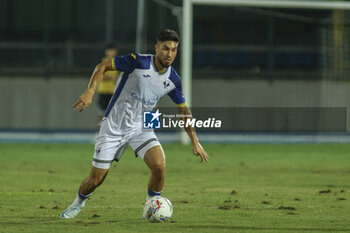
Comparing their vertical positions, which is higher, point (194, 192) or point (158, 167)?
point (158, 167)

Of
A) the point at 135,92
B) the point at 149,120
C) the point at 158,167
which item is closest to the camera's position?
the point at 158,167

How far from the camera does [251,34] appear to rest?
2722 cm

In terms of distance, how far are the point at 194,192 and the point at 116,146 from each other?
3.16 m

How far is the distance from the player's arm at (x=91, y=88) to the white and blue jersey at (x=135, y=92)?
0.30 meters

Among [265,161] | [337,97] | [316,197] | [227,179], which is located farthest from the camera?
[337,97]

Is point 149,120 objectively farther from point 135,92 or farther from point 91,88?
point 91,88

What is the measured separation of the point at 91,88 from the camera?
7.56m

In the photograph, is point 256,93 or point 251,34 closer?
point 256,93

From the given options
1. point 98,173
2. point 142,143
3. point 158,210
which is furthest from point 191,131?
point 98,173

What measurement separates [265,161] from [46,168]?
4994mm

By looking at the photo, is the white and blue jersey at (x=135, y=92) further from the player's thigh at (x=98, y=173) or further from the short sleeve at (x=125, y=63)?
the player's thigh at (x=98, y=173)

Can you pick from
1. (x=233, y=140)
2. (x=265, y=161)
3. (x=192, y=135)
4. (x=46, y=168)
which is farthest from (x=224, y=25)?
(x=192, y=135)

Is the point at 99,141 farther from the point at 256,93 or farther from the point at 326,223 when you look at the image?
the point at 256,93

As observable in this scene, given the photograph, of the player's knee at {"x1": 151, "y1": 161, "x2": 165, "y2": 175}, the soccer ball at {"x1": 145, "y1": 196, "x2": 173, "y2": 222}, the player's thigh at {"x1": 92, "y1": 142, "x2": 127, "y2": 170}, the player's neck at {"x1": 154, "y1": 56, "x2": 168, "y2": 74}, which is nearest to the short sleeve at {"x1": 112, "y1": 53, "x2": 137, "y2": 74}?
the player's neck at {"x1": 154, "y1": 56, "x2": 168, "y2": 74}
